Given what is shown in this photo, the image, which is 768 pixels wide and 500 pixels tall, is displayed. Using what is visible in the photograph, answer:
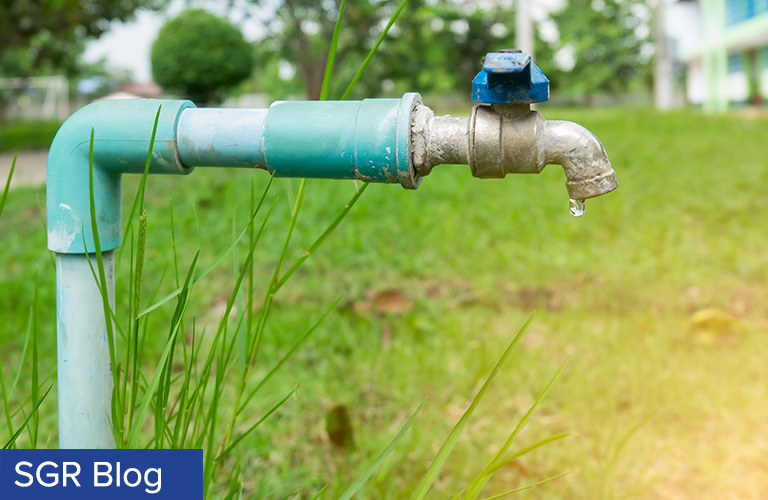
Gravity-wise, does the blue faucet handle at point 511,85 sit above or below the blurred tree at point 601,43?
below

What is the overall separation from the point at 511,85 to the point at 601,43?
2713 centimetres

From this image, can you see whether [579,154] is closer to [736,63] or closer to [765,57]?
[765,57]

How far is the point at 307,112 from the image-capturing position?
69cm

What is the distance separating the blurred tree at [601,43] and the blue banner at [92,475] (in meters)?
24.3

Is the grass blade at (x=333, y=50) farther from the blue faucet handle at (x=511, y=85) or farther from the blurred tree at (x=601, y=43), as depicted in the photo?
the blurred tree at (x=601, y=43)

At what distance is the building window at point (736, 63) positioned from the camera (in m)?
15.2

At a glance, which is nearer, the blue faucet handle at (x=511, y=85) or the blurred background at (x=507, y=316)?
the blue faucet handle at (x=511, y=85)

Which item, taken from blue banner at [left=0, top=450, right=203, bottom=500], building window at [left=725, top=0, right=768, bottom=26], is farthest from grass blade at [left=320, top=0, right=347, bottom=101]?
building window at [left=725, top=0, right=768, bottom=26]

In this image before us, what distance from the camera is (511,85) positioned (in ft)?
2.14

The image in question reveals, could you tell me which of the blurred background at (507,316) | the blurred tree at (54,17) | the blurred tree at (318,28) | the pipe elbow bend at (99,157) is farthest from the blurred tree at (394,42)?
the pipe elbow bend at (99,157)

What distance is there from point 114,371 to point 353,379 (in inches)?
42.4

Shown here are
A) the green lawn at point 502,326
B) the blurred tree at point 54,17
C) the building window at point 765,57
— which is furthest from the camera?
the building window at point 765,57

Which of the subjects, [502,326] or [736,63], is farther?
[736,63]

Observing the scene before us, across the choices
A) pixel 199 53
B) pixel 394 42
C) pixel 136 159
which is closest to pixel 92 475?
pixel 136 159
